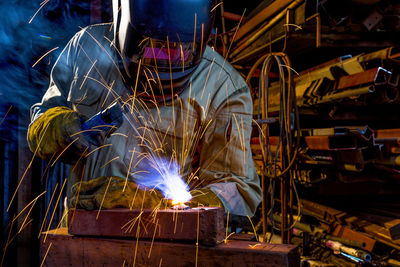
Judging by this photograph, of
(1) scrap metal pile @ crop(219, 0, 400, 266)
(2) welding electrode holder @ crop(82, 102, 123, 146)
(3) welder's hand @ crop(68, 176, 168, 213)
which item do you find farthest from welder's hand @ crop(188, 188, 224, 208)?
(1) scrap metal pile @ crop(219, 0, 400, 266)

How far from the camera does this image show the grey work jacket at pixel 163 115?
2111 mm

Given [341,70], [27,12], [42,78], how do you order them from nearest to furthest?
[341,70] → [27,12] → [42,78]

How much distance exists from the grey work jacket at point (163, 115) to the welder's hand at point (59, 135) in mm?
328

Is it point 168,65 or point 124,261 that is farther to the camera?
point 168,65

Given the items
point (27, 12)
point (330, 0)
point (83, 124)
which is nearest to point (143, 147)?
point (83, 124)

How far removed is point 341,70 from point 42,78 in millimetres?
2973

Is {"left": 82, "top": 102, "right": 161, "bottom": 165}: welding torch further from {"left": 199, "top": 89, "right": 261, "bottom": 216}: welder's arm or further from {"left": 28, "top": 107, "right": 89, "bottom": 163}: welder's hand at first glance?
{"left": 199, "top": 89, "right": 261, "bottom": 216}: welder's arm

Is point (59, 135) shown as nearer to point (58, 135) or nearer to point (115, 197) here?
point (58, 135)

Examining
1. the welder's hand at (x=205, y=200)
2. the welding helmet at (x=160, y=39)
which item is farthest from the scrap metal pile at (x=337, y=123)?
the welder's hand at (x=205, y=200)

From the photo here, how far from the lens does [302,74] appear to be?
12.1 ft

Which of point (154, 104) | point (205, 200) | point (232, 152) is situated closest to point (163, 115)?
point (154, 104)

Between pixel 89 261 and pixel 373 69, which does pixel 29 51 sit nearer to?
pixel 89 261

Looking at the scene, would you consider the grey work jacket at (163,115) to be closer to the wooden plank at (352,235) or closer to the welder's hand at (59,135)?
the welder's hand at (59,135)

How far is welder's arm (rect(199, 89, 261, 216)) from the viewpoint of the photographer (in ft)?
6.54
